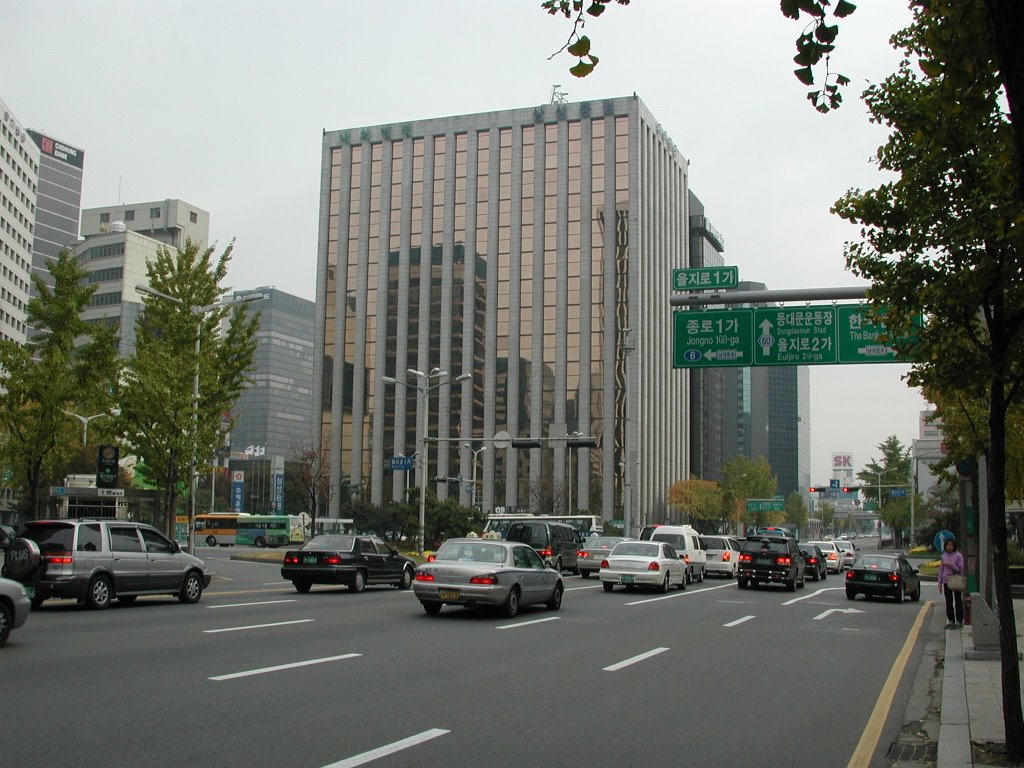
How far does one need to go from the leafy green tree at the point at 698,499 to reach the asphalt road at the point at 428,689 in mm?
82948

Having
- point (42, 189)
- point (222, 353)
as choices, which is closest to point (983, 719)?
point (222, 353)

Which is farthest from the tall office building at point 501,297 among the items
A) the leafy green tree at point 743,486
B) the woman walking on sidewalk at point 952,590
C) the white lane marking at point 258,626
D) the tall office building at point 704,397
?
the white lane marking at point 258,626

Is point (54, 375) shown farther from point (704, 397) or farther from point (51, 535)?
point (704, 397)

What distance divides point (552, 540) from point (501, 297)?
67.9 metres

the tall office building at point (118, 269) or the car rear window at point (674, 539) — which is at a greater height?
the tall office building at point (118, 269)

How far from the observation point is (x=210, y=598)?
74.2 ft

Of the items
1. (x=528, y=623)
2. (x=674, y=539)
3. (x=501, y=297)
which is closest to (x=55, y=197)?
(x=501, y=297)

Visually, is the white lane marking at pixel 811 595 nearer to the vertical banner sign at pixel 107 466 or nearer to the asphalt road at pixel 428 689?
the asphalt road at pixel 428 689

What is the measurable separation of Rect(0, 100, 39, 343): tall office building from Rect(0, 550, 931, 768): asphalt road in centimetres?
10496

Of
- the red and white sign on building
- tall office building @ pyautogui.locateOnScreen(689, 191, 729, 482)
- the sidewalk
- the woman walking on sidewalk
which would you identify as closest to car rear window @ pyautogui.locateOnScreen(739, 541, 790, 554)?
the woman walking on sidewalk

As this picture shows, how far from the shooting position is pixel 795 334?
23.1m

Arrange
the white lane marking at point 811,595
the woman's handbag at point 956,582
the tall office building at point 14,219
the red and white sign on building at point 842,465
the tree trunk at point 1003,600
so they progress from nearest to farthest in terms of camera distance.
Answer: the tree trunk at point 1003,600
the woman's handbag at point 956,582
the white lane marking at point 811,595
the tall office building at point 14,219
the red and white sign on building at point 842,465

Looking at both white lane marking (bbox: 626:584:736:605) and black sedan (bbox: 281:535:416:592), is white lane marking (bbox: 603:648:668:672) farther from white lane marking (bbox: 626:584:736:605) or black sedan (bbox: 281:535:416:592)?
black sedan (bbox: 281:535:416:592)

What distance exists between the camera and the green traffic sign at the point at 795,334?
902 inches
